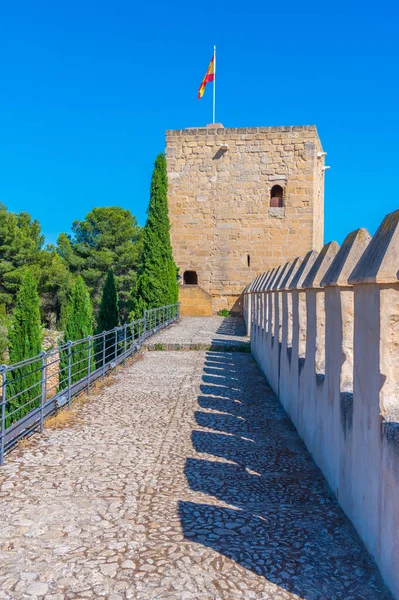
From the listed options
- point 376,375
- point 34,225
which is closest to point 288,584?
point 376,375

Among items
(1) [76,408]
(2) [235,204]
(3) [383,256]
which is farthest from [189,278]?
(3) [383,256]

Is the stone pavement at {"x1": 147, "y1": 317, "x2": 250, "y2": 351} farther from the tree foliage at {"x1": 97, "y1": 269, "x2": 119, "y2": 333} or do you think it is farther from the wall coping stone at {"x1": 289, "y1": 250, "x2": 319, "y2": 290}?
the wall coping stone at {"x1": 289, "y1": 250, "x2": 319, "y2": 290}

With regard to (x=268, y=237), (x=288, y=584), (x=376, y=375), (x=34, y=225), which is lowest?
(x=288, y=584)

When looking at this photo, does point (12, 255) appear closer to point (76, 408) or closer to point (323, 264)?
point (76, 408)

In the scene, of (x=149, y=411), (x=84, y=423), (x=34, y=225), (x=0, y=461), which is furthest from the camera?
(x=34, y=225)

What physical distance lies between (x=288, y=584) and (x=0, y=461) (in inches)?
103

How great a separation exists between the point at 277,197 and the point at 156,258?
21.2 ft

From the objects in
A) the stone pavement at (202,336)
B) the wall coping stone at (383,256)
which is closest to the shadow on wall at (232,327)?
the stone pavement at (202,336)

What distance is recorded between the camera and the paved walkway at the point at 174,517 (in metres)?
2.61

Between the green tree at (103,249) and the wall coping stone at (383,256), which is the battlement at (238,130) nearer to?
the green tree at (103,249)

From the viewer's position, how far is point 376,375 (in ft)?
9.36

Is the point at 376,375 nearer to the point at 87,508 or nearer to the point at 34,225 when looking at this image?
the point at 87,508

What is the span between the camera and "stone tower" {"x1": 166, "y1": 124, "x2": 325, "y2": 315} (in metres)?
21.7

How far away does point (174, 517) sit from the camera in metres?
3.36
